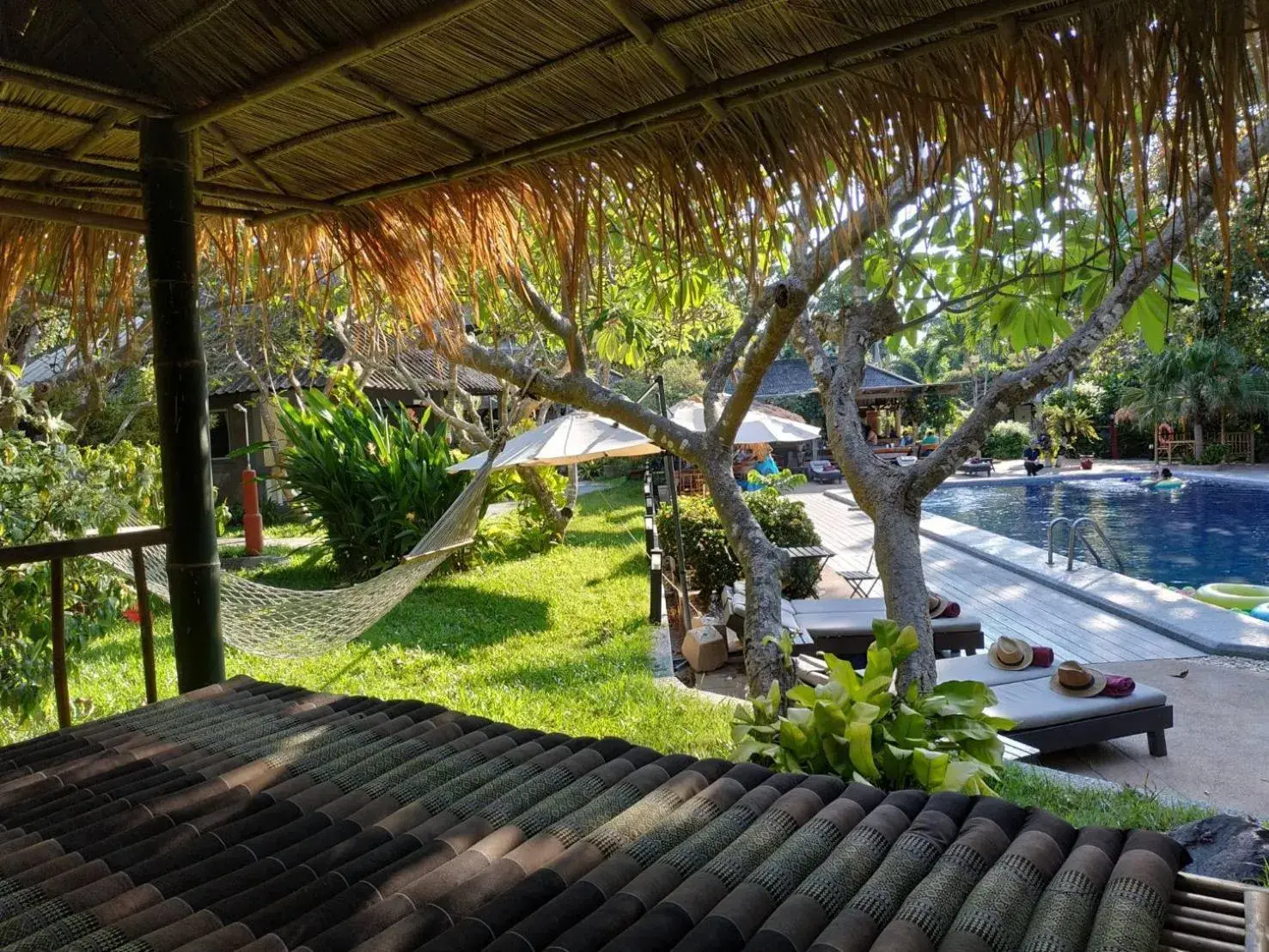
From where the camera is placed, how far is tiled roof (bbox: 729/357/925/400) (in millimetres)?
21594

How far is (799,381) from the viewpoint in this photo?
23.8m

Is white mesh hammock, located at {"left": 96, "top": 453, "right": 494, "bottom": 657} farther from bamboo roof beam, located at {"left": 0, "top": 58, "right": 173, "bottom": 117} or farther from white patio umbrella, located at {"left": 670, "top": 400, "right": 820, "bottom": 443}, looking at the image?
white patio umbrella, located at {"left": 670, "top": 400, "right": 820, "bottom": 443}

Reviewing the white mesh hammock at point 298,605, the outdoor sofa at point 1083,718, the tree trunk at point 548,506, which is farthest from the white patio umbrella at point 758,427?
the outdoor sofa at point 1083,718

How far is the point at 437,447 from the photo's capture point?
7.77 m

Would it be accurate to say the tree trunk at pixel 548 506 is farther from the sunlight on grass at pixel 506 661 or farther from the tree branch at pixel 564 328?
the tree branch at pixel 564 328

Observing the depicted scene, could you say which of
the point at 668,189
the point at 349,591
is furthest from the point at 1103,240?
the point at 349,591

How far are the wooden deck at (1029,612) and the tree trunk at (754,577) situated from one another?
2928mm

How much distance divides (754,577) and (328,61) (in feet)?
8.17

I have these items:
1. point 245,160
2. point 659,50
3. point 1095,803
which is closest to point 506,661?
point 1095,803

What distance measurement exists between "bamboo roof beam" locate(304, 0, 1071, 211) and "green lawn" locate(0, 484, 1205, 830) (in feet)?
6.71

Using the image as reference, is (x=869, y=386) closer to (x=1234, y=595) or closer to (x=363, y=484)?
(x=1234, y=595)

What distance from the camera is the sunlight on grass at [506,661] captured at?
3551 mm

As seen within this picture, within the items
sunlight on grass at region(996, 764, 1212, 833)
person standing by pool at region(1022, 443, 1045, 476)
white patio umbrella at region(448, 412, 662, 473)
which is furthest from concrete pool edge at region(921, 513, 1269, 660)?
A: person standing by pool at region(1022, 443, 1045, 476)

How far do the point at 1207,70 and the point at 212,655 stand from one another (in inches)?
96.3
